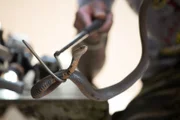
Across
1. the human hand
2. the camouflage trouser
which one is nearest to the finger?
the human hand

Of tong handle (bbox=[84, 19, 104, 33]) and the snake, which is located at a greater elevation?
the snake

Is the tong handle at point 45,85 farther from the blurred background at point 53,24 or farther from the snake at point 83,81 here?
the blurred background at point 53,24

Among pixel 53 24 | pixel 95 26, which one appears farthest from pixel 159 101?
pixel 53 24

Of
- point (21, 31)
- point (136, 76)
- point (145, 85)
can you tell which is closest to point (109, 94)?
point (136, 76)

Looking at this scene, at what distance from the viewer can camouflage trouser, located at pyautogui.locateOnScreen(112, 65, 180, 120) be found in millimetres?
396

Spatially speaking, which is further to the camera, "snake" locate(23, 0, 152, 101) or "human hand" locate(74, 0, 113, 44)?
"human hand" locate(74, 0, 113, 44)

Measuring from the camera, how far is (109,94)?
33 cm

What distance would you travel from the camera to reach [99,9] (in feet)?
1.66

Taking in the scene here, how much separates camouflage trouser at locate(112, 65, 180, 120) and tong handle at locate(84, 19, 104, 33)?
115mm

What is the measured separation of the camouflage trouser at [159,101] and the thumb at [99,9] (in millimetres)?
125

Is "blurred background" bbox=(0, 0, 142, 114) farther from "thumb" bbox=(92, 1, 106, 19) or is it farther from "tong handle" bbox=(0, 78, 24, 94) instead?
"tong handle" bbox=(0, 78, 24, 94)

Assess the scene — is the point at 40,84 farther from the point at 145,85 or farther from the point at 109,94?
the point at 145,85

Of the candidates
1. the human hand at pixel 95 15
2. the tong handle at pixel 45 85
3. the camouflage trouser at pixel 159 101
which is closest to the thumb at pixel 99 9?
the human hand at pixel 95 15

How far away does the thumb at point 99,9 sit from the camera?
0.49 m
